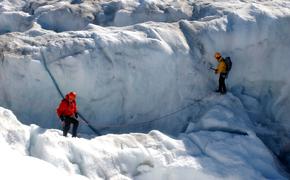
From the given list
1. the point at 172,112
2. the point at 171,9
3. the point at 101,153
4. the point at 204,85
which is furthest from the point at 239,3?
the point at 101,153

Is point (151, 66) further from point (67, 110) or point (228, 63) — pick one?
point (67, 110)

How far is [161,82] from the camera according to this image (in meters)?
15.6

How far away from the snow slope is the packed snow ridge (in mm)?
31

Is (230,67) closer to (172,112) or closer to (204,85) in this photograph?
(204,85)

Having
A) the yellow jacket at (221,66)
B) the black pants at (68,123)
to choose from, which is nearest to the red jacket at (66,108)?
the black pants at (68,123)

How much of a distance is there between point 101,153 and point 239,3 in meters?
7.78

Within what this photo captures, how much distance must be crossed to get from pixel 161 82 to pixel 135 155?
120 inches

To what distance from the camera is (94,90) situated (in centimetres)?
1495

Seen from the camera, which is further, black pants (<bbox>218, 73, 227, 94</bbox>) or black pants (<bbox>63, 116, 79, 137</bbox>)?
black pants (<bbox>218, 73, 227, 94</bbox>)

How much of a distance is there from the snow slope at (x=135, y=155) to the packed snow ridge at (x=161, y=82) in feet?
0.10

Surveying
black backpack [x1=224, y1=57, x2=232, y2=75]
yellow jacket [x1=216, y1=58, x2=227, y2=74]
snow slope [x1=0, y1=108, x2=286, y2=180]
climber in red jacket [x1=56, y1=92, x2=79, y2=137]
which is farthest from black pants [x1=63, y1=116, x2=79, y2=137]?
black backpack [x1=224, y1=57, x2=232, y2=75]

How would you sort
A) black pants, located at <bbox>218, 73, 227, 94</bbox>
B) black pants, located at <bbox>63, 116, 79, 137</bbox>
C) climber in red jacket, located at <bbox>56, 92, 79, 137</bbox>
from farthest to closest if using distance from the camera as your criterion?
black pants, located at <bbox>218, 73, 227, 94</bbox>, black pants, located at <bbox>63, 116, 79, 137</bbox>, climber in red jacket, located at <bbox>56, 92, 79, 137</bbox>

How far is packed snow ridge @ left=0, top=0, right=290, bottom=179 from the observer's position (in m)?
13.6

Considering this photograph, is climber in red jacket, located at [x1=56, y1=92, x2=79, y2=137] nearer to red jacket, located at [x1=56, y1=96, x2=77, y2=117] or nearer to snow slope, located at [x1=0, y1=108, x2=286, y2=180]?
red jacket, located at [x1=56, y1=96, x2=77, y2=117]
